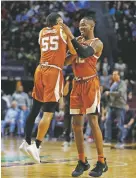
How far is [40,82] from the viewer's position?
6.93 meters

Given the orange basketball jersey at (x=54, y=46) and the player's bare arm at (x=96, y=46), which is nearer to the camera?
the player's bare arm at (x=96, y=46)

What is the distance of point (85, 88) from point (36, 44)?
12470 mm

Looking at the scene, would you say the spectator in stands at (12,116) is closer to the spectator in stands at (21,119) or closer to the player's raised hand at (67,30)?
the spectator in stands at (21,119)

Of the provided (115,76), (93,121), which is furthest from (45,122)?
(115,76)

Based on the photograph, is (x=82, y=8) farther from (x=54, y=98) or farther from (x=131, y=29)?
(x=54, y=98)

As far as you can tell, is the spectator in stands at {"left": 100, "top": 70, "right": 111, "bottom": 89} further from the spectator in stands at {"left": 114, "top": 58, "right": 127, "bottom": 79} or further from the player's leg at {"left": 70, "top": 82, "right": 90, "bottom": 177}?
the player's leg at {"left": 70, "top": 82, "right": 90, "bottom": 177}

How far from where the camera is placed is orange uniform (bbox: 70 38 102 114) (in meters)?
6.58

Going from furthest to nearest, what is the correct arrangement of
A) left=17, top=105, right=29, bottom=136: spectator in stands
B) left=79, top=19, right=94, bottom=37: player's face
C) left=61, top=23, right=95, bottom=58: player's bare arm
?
1. left=17, top=105, right=29, bottom=136: spectator in stands
2. left=79, top=19, right=94, bottom=37: player's face
3. left=61, top=23, right=95, bottom=58: player's bare arm

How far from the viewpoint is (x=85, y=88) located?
21.7ft

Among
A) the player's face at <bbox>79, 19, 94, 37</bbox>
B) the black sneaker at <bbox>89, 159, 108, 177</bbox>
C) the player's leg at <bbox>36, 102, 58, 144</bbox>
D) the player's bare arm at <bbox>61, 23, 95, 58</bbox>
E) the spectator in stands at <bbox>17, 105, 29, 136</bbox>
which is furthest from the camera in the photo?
the spectator in stands at <bbox>17, 105, 29, 136</bbox>

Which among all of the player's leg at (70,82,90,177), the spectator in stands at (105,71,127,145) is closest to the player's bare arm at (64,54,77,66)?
the player's leg at (70,82,90,177)

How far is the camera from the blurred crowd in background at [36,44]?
15453mm

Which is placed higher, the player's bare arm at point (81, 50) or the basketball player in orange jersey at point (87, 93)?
the player's bare arm at point (81, 50)

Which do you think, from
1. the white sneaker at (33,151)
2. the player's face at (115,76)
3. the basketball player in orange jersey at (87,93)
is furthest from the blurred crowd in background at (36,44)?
the white sneaker at (33,151)
